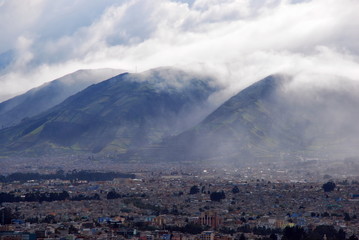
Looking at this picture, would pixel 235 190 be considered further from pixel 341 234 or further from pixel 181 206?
pixel 341 234

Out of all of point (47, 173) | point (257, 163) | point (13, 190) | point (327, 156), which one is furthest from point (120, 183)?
point (327, 156)

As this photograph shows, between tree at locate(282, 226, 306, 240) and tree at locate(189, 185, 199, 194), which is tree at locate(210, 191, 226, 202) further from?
tree at locate(282, 226, 306, 240)

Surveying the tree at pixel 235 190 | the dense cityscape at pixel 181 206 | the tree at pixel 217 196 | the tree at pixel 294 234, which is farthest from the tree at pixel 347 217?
the tree at pixel 235 190

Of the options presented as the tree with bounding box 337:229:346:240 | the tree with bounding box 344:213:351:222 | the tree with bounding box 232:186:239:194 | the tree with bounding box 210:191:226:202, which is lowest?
the tree with bounding box 337:229:346:240

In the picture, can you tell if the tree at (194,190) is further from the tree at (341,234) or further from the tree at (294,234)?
the tree at (294,234)

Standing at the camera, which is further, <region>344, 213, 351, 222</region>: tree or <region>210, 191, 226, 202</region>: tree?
<region>210, 191, 226, 202</region>: tree

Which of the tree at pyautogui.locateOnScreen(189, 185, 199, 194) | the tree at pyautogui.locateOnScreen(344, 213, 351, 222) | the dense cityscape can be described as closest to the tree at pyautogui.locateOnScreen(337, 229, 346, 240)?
the dense cityscape

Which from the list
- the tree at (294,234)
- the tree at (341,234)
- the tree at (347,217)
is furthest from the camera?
the tree at (347,217)

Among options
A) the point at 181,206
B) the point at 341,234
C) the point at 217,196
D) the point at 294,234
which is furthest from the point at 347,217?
the point at 217,196

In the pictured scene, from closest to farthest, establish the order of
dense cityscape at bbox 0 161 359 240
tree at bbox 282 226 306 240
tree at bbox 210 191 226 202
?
tree at bbox 282 226 306 240
dense cityscape at bbox 0 161 359 240
tree at bbox 210 191 226 202

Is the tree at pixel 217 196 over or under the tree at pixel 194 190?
under

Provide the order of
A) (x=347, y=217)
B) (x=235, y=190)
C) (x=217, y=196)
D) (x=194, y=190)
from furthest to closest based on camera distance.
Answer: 1. (x=194, y=190)
2. (x=235, y=190)
3. (x=217, y=196)
4. (x=347, y=217)
